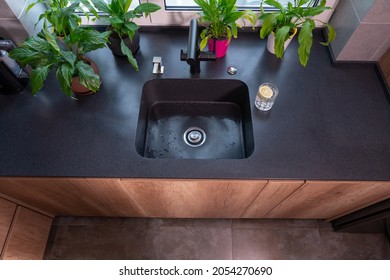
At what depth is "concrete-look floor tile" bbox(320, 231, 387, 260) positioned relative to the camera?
56.3 inches

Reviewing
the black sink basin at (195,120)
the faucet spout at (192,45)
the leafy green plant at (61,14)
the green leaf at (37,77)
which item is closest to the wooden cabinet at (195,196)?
the black sink basin at (195,120)

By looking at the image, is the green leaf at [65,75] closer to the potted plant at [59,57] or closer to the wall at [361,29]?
the potted plant at [59,57]

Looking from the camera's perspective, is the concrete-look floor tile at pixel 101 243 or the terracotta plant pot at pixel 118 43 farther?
the concrete-look floor tile at pixel 101 243

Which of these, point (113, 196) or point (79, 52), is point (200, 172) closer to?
point (113, 196)

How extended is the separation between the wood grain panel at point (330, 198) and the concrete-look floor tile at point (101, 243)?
80 cm

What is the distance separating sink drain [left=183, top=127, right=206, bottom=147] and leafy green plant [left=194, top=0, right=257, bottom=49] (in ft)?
1.21

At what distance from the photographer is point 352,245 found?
4.77ft

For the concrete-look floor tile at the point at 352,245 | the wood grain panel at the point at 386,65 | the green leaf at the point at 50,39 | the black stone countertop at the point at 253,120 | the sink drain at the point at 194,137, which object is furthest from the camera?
the concrete-look floor tile at the point at 352,245

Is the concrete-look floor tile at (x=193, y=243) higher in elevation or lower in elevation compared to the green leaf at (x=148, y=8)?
lower

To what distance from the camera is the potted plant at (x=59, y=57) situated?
783mm

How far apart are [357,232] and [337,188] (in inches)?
33.5

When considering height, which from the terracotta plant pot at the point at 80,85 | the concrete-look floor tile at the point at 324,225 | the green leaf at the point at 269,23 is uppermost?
the green leaf at the point at 269,23

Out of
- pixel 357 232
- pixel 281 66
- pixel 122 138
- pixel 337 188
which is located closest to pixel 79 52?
pixel 122 138

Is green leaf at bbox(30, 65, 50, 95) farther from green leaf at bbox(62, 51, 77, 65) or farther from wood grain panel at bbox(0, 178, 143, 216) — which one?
wood grain panel at bbox(0, 178, 143, 216)
